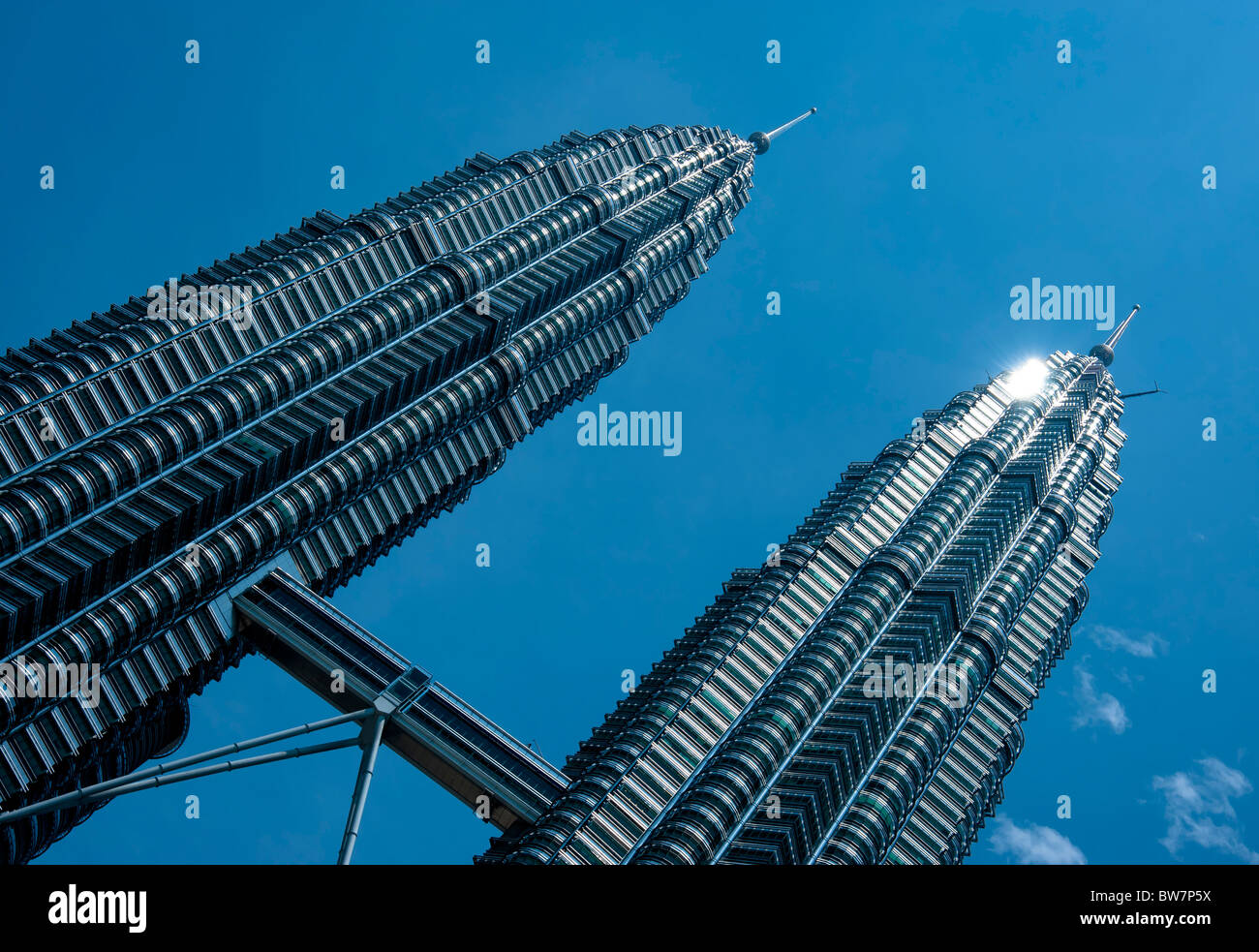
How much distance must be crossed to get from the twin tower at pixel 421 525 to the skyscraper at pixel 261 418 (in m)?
0.30

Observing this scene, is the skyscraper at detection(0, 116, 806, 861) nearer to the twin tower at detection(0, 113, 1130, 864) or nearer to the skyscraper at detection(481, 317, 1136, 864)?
the twin tower at detection(0, 113, 1130, 864)

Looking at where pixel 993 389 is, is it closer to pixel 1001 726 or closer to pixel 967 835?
pixel 1001 726

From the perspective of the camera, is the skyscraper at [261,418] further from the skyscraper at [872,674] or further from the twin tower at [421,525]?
the skyscraper at [872,674]

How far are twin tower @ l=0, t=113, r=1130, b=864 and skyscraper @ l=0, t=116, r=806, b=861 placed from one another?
301 mm

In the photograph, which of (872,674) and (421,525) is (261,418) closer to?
(421,525)

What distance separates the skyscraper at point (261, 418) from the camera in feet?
318

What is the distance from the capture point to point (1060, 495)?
162 metres

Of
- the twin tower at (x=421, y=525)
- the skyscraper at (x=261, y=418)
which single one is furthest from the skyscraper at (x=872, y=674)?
the skyscraper at (x=261, y=418)

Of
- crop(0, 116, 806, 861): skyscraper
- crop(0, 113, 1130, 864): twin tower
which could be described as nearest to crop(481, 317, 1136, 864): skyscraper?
crop(0, 113, 1130, 864): twin tower

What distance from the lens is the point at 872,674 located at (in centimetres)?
12519

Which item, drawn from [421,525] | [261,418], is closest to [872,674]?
[421,525]

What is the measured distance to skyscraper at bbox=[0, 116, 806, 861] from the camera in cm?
9694
